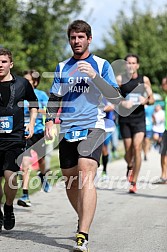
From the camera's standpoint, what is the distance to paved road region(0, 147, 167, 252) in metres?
5.99

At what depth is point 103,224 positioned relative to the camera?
717 centimetres

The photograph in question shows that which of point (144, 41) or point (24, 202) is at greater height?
point (144, 41)

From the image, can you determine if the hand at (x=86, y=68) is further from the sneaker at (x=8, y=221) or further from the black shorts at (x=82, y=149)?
the sneaker at (x=8, y=221)

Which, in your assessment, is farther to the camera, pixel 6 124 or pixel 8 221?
pixel 8 221

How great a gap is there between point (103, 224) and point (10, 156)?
1.45m

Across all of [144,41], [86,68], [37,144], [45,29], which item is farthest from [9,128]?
[144,41]

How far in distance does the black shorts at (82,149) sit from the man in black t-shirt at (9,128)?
0.74m

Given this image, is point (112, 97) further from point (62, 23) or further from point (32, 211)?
point (62, 23)

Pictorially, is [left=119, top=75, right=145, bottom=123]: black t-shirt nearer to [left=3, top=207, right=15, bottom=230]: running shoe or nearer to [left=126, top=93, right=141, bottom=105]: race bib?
[left=126, top=93, right=141, bottom=105]: race bib

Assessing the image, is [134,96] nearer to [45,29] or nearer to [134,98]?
[134,98]

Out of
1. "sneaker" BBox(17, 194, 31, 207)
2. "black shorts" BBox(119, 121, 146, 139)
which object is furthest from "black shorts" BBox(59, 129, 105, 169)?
"black shorts" BBox(119, 121, 146, 139)

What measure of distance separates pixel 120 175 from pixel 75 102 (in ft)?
24.2

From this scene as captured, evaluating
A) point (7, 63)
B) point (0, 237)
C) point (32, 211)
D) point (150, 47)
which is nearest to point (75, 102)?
point (7, 63)

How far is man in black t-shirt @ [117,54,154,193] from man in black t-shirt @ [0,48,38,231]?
3836 mm
